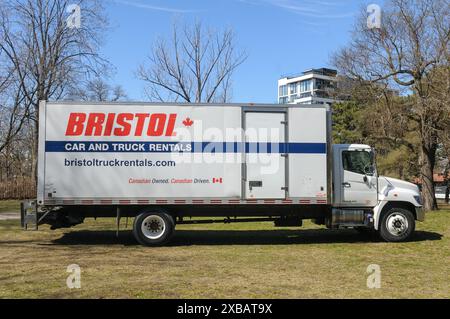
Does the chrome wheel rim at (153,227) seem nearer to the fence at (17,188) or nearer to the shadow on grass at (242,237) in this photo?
the shadow on grass at (242,237)

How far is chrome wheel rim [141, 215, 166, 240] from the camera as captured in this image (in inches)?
485

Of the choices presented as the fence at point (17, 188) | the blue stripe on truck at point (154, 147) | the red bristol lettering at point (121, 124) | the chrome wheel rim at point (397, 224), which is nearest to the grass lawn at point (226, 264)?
the chrome wheel rim at point (397, 224)

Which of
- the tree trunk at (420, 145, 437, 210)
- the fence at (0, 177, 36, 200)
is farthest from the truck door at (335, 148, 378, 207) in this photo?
the fence at (0, 177, 36, 200)

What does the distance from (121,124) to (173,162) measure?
155cm

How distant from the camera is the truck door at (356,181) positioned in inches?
509

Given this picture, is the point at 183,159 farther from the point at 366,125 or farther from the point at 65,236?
the point at 366,125

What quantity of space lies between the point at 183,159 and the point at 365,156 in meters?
4.74

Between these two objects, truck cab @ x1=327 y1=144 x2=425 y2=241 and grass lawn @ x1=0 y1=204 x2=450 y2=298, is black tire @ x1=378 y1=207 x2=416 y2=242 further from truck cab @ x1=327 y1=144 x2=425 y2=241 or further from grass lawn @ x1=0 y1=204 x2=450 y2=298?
grass lawn @ x1=0 y1=204 x2=450 y2=298

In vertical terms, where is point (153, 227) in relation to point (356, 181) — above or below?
below

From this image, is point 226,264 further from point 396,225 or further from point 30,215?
point 396,225

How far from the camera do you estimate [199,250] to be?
11.8 metres

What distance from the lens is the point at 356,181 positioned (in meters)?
13.0

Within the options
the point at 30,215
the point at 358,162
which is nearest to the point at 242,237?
the point at 358,162
